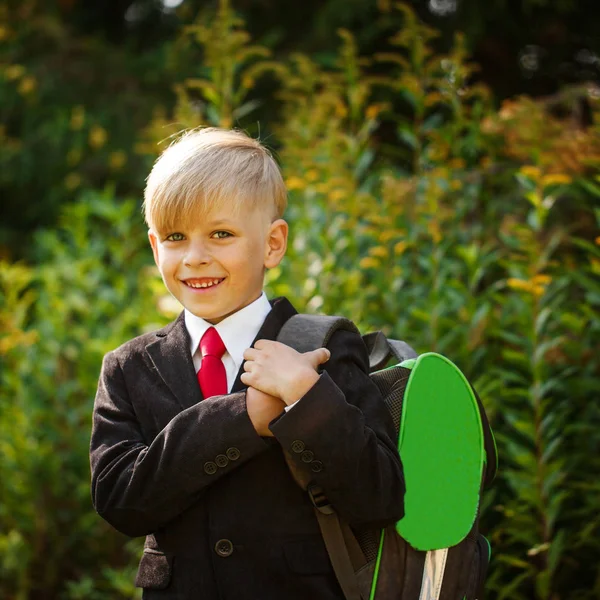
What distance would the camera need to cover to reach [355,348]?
1.76m

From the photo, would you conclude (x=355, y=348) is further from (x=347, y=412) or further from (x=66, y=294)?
(x=66, y=294)

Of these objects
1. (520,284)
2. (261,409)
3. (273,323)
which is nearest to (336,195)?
(520,284)

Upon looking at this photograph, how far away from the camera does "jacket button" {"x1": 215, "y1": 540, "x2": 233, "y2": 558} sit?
1615 millimetres

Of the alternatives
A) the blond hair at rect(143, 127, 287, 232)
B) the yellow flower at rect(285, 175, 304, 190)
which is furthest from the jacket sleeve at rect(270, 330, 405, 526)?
the yellow flower at rect(285, 175, 304, 190)

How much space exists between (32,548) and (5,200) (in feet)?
13.4

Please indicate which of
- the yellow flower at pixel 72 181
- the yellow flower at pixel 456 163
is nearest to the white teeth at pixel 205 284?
the yellow flower at pixel 456 163

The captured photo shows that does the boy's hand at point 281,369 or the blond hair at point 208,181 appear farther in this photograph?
the blond hair at point 208,181

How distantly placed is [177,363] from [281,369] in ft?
0.95

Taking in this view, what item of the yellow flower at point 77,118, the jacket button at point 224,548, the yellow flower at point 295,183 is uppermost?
the yellow flower at point 77,118

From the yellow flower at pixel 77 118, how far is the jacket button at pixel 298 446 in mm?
5425

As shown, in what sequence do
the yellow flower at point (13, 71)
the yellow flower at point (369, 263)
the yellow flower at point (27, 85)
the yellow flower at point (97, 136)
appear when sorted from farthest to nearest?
the yellow flower at point (97, 136)
the yellow flower at point (27, 85)
the yellow flower at point (13, 71)
the yellow flower at point (369, 263)

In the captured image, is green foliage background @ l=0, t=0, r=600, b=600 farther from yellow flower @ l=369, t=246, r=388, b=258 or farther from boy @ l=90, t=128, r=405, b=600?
boy @ l=90, t=128, r=405, b=600

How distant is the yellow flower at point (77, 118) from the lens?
6.43 metres

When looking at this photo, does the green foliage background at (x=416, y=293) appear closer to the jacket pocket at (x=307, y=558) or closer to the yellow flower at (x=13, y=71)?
the jacket pocket at (x=307, y=558)
